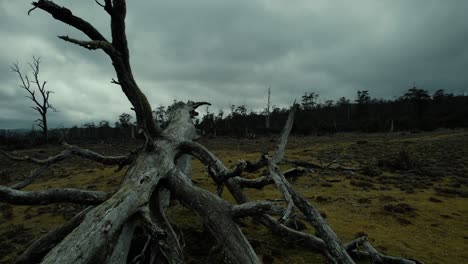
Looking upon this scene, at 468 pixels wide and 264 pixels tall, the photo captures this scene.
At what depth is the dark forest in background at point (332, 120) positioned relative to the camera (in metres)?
38.3

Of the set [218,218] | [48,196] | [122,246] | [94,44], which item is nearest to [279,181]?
[218,218]

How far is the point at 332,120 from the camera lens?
2299 inches

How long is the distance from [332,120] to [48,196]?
59.4 meters

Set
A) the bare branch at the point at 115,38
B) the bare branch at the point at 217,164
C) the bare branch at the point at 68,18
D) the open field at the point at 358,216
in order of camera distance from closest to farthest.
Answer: the bare branch at the point at 68,18
the bare branch at the point at 115,38
the bare branch at the point at 217,164
the open field at the point at 358,216

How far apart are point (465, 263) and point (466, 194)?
566cm

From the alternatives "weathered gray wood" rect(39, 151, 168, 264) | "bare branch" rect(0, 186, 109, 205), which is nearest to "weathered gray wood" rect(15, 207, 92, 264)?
"bare branch" rect(0, 186, 109, 205)

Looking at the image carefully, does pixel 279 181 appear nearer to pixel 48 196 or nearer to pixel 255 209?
pixel 255 209

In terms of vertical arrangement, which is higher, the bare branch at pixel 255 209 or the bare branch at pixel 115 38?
the bare branch at pixel 115 38

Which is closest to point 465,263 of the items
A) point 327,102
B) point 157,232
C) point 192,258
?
point 192,258

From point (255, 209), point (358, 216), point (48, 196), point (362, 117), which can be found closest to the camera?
point (255, 209)

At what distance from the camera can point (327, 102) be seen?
7988cm

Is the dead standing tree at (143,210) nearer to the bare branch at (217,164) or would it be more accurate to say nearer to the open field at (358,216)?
the bare branch at (217,164)

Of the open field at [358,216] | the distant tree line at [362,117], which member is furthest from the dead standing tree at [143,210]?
the distant tree line at [362,117]

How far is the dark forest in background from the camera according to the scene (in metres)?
38.3
